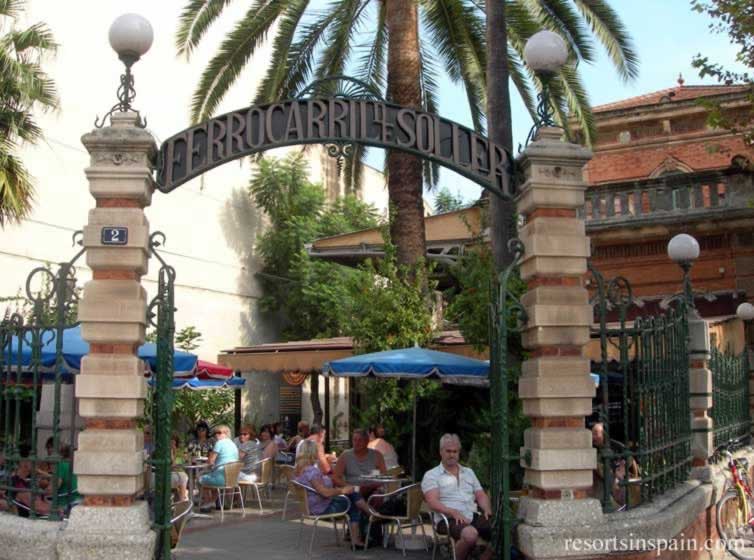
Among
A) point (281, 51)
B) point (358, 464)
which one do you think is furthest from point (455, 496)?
point (281, 51)

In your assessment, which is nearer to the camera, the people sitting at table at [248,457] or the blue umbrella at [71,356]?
the blue umbrella at [71,356]

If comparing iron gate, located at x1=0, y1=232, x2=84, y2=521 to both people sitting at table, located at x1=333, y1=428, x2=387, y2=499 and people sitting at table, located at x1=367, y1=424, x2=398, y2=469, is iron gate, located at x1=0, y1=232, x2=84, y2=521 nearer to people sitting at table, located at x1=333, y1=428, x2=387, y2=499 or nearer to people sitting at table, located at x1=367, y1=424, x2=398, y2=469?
people sitting at table, located at x1=333, y1=428, x2=387, y2=499

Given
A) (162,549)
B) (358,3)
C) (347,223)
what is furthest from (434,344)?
(347,223)

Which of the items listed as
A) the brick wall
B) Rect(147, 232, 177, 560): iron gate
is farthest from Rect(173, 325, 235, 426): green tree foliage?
Rect(147, 232, 177, 560): iron gate

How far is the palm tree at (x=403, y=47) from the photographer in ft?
44.9

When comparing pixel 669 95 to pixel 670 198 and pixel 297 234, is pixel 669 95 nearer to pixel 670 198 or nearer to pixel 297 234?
pixel 670 198

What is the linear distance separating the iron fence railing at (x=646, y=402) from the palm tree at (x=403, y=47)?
211 inches

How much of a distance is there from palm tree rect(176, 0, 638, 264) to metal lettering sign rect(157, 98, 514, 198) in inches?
229

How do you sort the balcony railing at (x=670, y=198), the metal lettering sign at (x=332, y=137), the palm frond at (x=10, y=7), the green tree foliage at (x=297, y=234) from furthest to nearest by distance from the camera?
the green tree foliage at (x=297, y=234) < the balcony railing at (x=670, y=198) < the palm frond at (x=10, y=7) < the metal lettering sign at (x=332, y=137)

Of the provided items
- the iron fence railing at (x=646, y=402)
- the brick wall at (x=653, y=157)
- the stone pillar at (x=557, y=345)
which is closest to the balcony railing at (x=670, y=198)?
the brick wall at (x=653, y=157)

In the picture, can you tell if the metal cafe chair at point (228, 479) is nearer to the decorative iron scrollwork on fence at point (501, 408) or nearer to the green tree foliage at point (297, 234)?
the decorative iron scrollwork on fence at point (501, 408)

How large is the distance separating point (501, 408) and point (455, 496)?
45.3 inches

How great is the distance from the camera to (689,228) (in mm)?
17391

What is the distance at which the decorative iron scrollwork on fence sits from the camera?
7223mm
